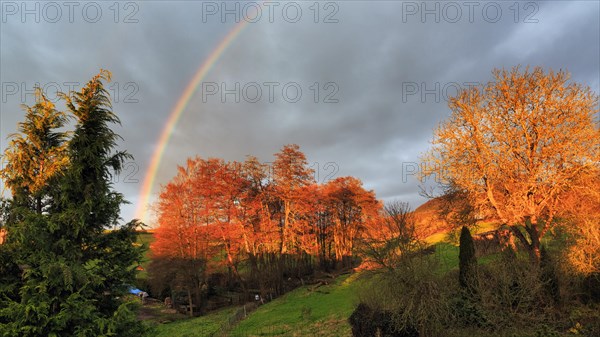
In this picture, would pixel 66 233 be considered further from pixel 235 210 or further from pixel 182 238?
pixel 235 210

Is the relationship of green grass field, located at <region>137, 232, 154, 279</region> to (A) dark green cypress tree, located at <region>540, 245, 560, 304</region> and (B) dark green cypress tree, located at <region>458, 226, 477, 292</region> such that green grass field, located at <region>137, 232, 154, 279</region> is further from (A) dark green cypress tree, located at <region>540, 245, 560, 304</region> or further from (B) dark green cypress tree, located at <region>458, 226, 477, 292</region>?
(A) dark green cypress tree, located at <region>540, 245, 560, 304</region>

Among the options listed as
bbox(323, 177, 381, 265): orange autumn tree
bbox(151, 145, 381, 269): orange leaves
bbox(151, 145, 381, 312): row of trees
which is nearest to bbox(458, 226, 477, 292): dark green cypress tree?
bbox(151, 145, 381, 312): row of trees

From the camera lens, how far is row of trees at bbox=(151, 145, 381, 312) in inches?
1393

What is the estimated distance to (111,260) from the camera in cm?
1152

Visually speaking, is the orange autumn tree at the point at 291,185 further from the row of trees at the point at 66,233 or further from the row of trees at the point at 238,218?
the row of trees at the point at 66,233

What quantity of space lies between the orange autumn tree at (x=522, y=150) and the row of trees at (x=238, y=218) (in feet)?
53.0

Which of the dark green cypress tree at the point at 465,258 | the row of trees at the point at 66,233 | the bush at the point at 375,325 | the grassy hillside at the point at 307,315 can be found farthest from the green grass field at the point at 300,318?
the row of trees at the point at 66,233

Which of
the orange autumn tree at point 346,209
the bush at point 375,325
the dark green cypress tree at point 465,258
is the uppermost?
the orange autumn tree at point 346,209

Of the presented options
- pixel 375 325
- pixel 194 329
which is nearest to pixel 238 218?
pixel 194 329

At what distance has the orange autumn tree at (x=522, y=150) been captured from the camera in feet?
61.6

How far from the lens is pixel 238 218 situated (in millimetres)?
38656

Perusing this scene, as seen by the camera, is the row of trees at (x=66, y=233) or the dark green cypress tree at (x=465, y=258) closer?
the row of trees at (x=66, y=233)

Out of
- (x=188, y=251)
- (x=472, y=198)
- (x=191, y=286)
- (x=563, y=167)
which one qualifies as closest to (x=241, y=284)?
(x=191, y=286)

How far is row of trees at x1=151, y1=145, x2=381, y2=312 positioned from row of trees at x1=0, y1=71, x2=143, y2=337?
24138mm
